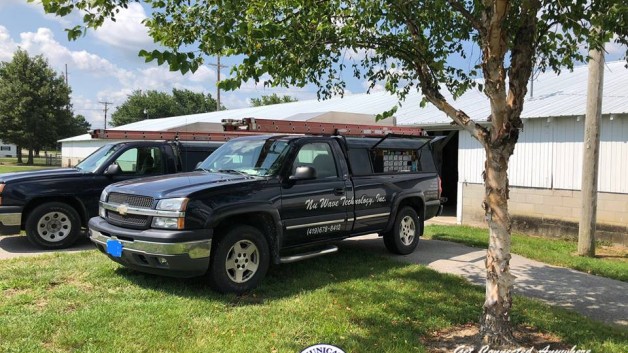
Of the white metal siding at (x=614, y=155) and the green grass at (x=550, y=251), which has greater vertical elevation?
the white metal siding at (x=614, y=155)

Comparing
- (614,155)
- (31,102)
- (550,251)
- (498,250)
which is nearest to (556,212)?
(614,155)

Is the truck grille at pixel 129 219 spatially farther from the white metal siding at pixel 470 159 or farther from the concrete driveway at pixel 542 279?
the white metal siding at pixel 470 159

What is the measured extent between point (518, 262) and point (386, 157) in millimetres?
2769

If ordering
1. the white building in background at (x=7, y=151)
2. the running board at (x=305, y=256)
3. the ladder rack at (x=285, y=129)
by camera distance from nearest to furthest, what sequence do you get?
the running board at (x=305, y=256), the ladder rack at (x=285, y=129), the white building in background at (x=7, y=151)

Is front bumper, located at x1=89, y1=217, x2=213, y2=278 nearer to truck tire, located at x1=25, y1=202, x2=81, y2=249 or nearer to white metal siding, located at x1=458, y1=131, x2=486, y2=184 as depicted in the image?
truck tire, located at x1=25, y1=202, x2=81, y2=249

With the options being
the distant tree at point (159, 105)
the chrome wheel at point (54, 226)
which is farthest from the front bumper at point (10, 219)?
the distant tree at point (159, 105)

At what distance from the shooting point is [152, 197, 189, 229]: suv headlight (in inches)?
211

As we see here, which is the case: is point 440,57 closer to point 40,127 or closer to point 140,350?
point 140,350

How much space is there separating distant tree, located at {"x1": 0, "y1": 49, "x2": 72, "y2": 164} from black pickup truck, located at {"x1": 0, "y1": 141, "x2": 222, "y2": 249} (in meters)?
42.3

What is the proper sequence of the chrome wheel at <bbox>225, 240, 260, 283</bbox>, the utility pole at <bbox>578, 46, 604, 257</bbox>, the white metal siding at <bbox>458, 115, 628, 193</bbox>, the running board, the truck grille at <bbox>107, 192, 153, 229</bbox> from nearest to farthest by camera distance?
the truck grille at <bbox>107, 192, 153, 229</bbox> → the chrome wheel at <bbox>225, 240, 260, 283</bbox> → the running board → the utility pole at <bbox>578, 46, 604, 257</bbox> → the white metal siding at <bbox>458, 115, 628, 193</bbox>

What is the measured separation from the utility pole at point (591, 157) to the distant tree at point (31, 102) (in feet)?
153

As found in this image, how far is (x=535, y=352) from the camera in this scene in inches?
169

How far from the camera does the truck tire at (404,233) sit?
8.23 metres

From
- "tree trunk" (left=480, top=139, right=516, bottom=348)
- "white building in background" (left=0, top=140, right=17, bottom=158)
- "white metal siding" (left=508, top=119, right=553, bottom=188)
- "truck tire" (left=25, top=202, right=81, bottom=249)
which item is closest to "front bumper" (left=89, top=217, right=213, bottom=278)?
"tree trunk" (left=480, top=139, right=516, bottom=348)
